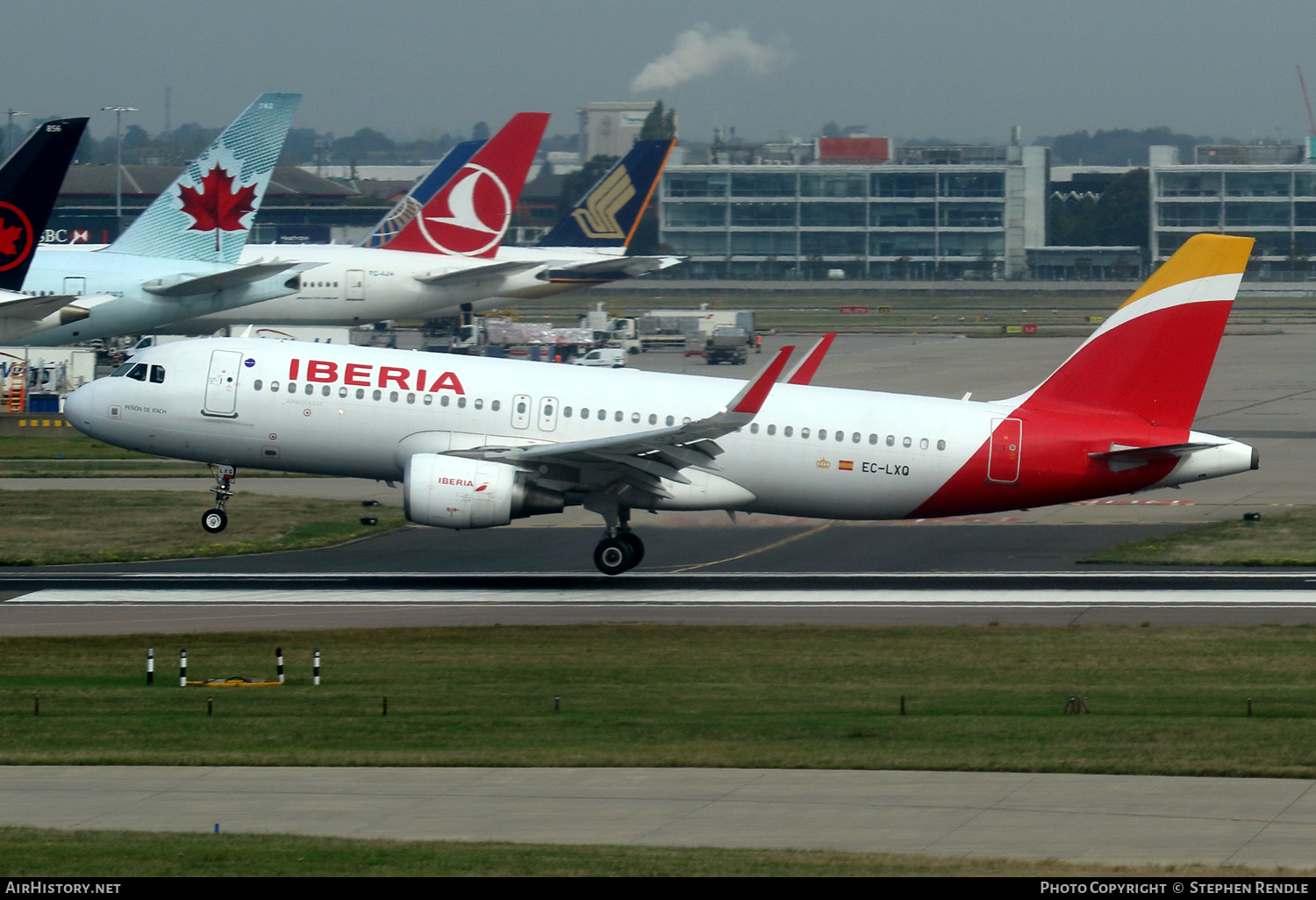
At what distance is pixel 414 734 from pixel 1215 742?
414 inches

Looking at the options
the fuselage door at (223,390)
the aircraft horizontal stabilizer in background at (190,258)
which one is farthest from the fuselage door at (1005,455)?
the aircraft horizontal stabilizer in background at (190,258)

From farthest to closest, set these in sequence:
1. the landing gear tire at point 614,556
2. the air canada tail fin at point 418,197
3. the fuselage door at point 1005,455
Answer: the air canada tail fin at point 418,197 < the landing gear tire at point 614,556 < the fuselage door at point 1005,455

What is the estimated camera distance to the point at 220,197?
65750 millimetres

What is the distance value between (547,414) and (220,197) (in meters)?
35.4

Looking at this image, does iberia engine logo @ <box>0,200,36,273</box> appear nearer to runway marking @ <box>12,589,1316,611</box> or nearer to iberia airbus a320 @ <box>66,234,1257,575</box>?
iberia airbus a320 @ <box>66,234,1257,575</box>

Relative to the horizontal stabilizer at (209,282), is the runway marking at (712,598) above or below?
below

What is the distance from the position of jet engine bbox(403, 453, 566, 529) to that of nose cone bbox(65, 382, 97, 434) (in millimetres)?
8314

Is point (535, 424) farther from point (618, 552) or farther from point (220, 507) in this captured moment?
point (220, 507)

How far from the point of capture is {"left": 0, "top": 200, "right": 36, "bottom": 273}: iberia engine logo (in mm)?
44625

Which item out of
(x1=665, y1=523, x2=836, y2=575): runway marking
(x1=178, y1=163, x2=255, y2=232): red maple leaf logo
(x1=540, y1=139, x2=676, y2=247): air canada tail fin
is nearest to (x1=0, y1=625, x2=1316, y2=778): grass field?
(x1=665, y1=523, x2=836, y2=575): runway marking

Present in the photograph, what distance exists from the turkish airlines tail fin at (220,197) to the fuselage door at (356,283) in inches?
480

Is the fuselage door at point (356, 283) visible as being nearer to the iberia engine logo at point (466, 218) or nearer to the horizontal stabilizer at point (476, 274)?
the horizontal stabilizer at point (476, 274)

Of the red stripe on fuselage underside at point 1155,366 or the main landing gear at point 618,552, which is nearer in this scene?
the red stripe on fuselage underside at point 1155,366

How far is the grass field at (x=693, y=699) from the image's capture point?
64.4ft
